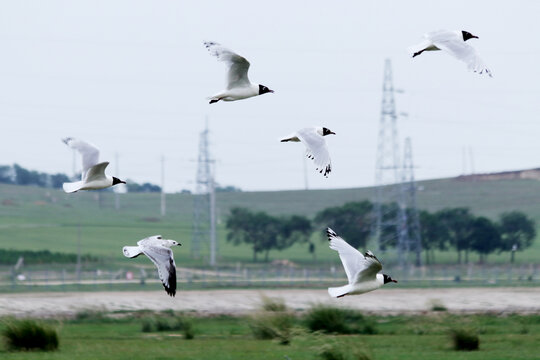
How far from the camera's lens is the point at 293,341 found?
95.8 ft

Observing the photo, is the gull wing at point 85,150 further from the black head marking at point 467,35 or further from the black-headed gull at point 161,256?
the black head marking at point 467,35

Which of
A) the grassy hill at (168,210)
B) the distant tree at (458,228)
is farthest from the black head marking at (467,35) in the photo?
the distant tree at (458,228)

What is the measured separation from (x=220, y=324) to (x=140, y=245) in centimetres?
2481

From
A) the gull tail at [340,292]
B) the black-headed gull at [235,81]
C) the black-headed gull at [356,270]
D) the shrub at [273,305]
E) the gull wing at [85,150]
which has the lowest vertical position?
the shrub at [273,305]

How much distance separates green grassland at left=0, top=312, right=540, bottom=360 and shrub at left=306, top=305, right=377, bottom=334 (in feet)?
1.59

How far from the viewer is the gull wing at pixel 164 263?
13.4 m

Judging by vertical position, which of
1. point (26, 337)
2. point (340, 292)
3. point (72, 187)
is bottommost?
point (26, 337)

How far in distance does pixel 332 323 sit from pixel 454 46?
19980 millimetres

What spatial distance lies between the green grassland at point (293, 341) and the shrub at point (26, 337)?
0.31 m

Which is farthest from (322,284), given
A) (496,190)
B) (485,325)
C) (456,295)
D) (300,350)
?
(496,190)

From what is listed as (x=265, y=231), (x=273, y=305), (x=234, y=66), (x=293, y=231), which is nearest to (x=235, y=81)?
(x=234, y=66)

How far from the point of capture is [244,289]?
5672 centimetres

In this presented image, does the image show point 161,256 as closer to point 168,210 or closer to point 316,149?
point 316,149

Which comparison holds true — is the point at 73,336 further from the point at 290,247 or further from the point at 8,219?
the point at 8,219
